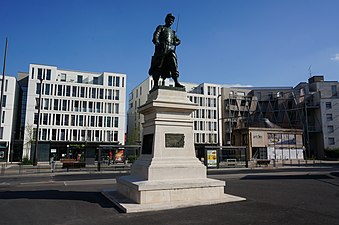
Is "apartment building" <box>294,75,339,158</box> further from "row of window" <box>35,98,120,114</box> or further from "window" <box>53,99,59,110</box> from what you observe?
"window" <box>53,99,59,110</box>

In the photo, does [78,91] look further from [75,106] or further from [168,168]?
[168,168]

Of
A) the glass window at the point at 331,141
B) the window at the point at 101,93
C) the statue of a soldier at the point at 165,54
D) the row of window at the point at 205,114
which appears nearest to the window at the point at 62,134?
the window at the point at 101,93

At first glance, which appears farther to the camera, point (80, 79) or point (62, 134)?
point (80, 79)

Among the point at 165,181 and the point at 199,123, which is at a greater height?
the point at 199,123

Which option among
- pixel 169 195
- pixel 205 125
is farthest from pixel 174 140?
pixel 205 125

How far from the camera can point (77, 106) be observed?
62500mm

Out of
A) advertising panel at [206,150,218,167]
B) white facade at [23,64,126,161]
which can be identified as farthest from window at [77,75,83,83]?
advertising panel at [206,150,218,167]

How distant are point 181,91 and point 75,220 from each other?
18.5 feet

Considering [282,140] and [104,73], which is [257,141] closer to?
[282,140]

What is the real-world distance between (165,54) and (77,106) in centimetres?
5619

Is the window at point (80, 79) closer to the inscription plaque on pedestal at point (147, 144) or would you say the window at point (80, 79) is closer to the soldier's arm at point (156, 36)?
the soldier's arm at point (156, 36)

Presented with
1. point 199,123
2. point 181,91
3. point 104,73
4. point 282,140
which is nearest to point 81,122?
point 104,73

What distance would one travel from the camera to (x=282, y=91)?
260 feet

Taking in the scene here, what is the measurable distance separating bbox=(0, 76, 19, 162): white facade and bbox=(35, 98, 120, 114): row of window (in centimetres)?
516
